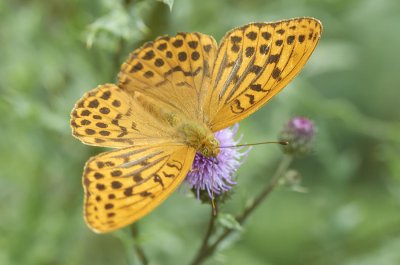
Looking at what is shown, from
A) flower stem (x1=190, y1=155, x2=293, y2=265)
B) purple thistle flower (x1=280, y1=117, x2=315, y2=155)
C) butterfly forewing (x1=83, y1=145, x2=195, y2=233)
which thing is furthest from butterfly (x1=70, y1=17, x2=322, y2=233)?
purple thistle flower (x1=280, y1=117, x2=315, y2=155)

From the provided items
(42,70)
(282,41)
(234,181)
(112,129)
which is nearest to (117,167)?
(112,129)

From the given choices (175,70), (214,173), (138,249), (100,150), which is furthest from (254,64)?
(100,150)

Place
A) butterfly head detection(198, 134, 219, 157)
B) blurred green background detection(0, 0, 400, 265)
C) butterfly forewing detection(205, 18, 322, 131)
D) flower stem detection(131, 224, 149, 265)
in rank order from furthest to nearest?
blurred green background detection(0, 0, 400, 265) → flower stem detection(131, 224, 149, 265) → butterfly head detection(198, 134, 219, 157) → butterfly forewing detection(205, 18, 322, 131)

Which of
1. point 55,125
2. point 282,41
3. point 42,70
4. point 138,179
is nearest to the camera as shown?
point 138,179

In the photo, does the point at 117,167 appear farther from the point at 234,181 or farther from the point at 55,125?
the point at 55,125

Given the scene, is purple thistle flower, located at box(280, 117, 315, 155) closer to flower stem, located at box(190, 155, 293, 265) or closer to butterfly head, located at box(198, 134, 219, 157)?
flower stem, located at box(190, 155, 293, 265)

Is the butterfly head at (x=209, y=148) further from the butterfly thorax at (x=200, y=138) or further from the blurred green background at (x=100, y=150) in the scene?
the blurred green background at (x=100, y=150)
